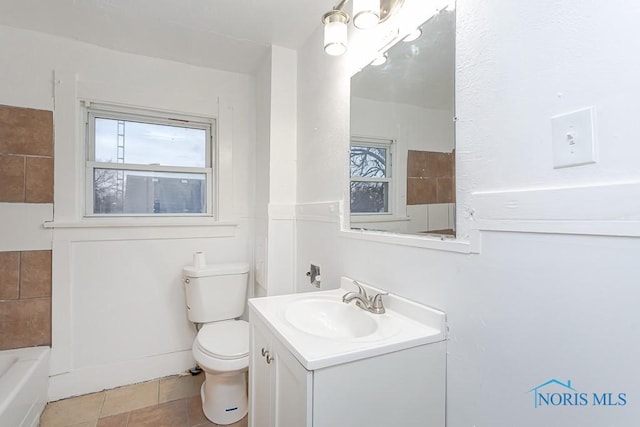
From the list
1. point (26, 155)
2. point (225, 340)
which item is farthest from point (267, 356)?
point (26, 155)

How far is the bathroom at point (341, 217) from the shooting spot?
0.56 m

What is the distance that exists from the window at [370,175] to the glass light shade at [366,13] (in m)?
0.42

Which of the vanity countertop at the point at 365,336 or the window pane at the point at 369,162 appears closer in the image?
the vanity countertop at the point at 365,336

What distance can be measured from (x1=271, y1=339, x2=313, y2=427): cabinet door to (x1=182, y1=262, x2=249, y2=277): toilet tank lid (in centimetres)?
111

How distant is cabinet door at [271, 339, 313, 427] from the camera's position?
70cm

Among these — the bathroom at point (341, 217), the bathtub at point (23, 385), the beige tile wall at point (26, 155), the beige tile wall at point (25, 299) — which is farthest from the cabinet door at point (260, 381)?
the beige tile wall at point (26, 155)

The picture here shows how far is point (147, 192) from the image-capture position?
79.1 inches

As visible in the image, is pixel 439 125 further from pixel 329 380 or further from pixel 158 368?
pixel 158 368

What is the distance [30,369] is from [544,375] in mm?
2187

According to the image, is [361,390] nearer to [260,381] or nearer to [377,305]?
[377,305]

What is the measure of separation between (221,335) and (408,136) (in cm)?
145

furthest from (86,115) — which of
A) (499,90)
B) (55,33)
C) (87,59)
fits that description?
(499,90)

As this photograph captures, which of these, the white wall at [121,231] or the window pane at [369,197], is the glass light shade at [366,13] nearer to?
the window pane at [369,197]

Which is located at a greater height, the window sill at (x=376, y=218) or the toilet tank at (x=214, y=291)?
the window sill at (x=376, y=218)
